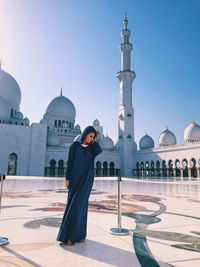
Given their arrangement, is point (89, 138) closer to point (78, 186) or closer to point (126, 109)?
point (78, 186)

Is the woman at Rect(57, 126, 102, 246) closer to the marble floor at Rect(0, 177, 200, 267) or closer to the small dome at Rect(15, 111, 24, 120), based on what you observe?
the marble floor at Rect(0, 177, 200, 267)

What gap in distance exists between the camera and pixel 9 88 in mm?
29109

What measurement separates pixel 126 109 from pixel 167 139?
6.82 m

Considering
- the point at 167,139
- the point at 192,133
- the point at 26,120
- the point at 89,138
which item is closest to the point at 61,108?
the point at 26,120

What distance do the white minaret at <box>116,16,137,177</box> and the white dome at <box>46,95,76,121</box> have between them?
860 centimetres

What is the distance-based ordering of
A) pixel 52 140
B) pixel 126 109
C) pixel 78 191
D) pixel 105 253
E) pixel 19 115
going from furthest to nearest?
1. pixel 19 115
2. pixel 126 109
3. pixel 52 140
4. pixel 78 191
5. pixel 105 253

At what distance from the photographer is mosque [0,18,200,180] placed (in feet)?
80.7

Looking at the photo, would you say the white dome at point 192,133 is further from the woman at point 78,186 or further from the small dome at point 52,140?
the woman at point 78,186

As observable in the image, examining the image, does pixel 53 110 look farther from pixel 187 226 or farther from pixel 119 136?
pixel 187 226

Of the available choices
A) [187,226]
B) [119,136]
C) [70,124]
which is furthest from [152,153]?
[187,226]

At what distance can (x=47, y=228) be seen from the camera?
2307 mm

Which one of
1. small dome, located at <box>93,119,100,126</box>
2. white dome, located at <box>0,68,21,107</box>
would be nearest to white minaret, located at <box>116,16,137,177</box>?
small dome, located at <box>93,119,100,126</box>

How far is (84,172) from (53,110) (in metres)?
31.8

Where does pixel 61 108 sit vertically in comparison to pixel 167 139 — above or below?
above
